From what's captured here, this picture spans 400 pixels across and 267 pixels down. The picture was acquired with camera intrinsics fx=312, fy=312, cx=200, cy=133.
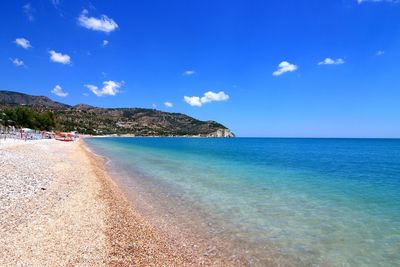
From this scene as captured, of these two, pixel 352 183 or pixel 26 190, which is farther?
pixel 352 183

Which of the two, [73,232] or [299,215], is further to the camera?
[299,215]

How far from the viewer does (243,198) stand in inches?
657

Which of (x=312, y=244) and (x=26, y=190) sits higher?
(x=26, y=190)

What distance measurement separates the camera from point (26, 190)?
42.9 feet

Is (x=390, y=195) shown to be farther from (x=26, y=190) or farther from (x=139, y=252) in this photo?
(x=26, y=190)

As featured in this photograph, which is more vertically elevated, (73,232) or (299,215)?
(73,232)

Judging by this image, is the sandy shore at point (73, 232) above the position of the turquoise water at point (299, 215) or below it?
above

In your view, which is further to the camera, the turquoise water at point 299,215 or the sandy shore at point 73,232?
the turquoise water at point 299,215

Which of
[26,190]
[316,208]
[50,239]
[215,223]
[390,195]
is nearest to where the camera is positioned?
[50,239]

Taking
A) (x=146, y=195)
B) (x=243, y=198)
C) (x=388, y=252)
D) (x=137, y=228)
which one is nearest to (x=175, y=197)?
(x=146, y=195)

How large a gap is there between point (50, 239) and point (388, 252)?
31.9 ft

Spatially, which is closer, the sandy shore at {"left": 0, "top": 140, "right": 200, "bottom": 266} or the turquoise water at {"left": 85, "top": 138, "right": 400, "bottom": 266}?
the sandy shore at {"left": 0, "top": 140, "right": 200, "bottom": 266}

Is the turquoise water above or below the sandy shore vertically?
below

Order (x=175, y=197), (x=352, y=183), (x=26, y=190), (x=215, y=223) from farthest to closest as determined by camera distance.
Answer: (x=352, y=183), (x=175, y=197), (x=26, y=190), (x=215, y=223)
